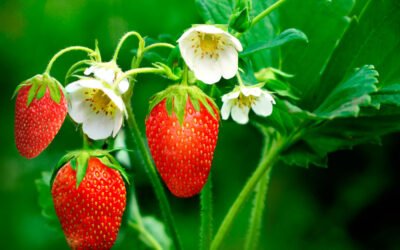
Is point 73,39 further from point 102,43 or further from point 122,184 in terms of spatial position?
point 122,184

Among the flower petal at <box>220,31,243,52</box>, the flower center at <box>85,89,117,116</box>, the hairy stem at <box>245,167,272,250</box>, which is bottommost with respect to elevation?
the hairy stem at <box>245,167,272,250</box>

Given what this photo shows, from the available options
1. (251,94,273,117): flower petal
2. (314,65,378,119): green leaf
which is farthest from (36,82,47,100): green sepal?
(314,65,378,119): green leaf

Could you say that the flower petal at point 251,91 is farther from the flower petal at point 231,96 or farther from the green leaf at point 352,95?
the green leaf at point 352,95

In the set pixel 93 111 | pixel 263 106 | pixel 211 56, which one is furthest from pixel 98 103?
pixel 263 106

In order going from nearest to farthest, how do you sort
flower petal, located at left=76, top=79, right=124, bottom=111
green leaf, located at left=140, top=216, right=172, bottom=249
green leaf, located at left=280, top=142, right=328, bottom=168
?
flower petal, located at left=76, top=79, right=124, bottom=111 → green leaf, located at left=280, top=142, right=328, bottom=168 → green leaf, located at left=140, top=216, right=172, bottom=249

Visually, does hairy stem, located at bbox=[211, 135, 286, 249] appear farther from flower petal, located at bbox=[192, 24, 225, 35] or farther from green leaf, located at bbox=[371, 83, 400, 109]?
flower petal, located at bbox=[192, 24, 225, 35]

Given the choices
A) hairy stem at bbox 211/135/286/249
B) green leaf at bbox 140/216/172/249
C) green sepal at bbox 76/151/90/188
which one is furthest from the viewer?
green leaf at bbox 140/216/172/249

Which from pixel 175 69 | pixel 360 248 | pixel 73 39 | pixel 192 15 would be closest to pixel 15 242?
pixel 73 39
